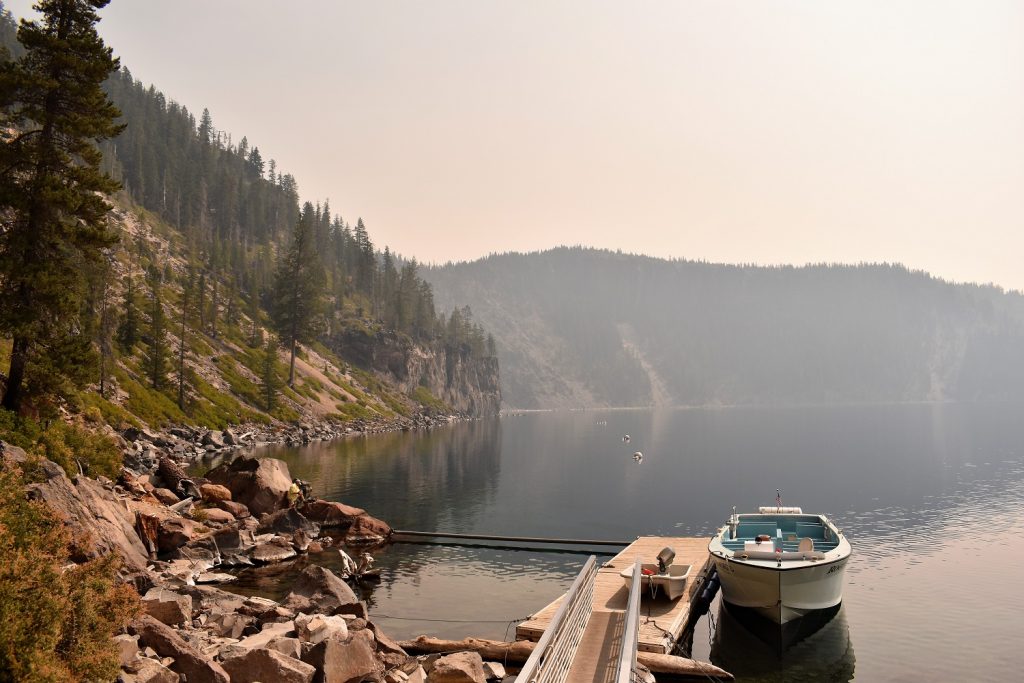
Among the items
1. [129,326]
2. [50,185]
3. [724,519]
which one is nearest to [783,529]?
[724,519]

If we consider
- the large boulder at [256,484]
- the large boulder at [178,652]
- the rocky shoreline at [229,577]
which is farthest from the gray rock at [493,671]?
the large boulder at [256,484]

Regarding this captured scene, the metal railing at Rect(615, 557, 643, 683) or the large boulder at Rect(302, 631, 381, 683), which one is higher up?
the metal railing at Rect(615, 557, 643, 683)

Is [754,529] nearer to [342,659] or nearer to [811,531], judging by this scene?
[811,531]

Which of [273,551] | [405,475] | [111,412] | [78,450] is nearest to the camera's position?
[78,450]

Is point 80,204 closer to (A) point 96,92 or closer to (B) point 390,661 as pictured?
(A) point 96,92

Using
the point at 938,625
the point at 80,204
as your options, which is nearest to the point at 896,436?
the point at 938,625

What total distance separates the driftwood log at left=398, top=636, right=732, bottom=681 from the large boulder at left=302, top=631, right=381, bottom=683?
4.96m

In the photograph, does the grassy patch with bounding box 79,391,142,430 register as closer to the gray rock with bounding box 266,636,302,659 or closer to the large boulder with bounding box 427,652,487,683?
the gray rock with bounding box 266,636,302,659

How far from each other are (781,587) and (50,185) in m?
37.6

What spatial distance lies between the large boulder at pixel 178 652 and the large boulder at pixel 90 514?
5.84 meters

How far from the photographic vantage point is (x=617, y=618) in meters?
24.9

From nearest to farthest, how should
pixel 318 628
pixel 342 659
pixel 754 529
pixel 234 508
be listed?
pixel 342 659
pixel 318 628
pixel 754 529
pixel 234 508

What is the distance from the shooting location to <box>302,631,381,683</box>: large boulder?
19453mm

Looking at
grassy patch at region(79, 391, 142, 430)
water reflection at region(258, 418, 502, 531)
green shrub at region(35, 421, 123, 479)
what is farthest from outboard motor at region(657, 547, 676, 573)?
grassy patch at region(79, 391, 142, 430)
